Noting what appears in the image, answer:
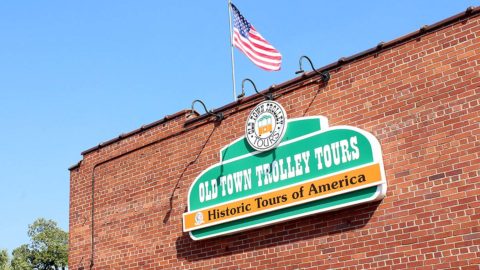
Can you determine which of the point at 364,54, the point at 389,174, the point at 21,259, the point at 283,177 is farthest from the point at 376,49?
the point at 21,259

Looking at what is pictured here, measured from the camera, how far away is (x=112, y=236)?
12.5 metres

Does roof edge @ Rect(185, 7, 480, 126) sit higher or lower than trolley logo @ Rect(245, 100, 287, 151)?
higher

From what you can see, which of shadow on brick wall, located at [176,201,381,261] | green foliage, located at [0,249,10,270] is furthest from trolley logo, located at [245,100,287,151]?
green foliage, located at [0,249,10,270]

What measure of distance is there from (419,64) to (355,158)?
1515 millimetres

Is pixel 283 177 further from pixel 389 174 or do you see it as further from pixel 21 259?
pixel 21 259

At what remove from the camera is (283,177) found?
970 cm

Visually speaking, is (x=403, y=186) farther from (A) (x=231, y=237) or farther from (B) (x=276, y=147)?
(A) (x=231, y=237)

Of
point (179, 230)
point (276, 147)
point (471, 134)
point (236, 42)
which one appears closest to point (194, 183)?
point (179, 230)

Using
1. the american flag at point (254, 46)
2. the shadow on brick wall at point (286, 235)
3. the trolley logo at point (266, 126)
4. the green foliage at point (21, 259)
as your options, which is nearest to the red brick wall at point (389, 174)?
the shadow on brick wall at point (286, 235)

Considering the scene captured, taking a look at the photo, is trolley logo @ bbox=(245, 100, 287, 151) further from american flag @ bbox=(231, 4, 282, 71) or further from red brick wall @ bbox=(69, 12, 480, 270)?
american flag @ bbox=(231, 4, 282, 71)

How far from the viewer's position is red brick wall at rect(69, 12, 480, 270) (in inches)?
314

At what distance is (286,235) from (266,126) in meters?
1.76

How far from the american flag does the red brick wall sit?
3.29 feet

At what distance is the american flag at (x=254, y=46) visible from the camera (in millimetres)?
11211
